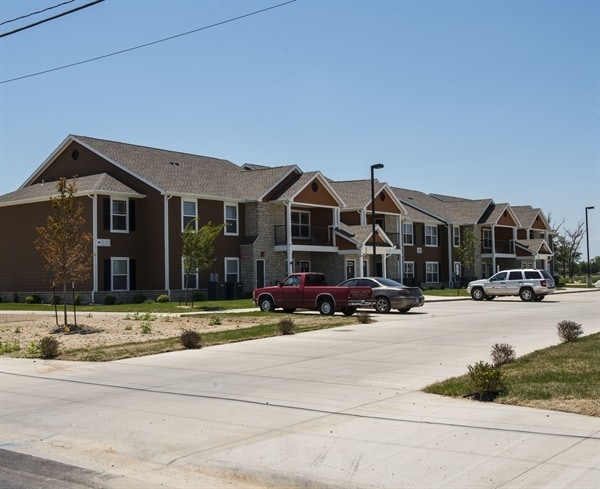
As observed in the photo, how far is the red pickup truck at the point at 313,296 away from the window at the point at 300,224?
1685 centimetres

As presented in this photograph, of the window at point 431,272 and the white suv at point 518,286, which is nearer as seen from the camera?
the white suv at point 518,286

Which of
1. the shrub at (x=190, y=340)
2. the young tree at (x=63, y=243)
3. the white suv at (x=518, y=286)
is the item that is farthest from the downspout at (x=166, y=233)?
the shrub at (x=190, y=340)

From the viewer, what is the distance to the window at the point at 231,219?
4312 centimetres

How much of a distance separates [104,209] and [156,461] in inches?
1273

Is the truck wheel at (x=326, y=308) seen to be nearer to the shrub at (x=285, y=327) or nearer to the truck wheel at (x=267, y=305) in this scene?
the truck wheel at (x=267, y=305)

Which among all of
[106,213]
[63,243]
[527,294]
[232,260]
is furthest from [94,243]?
[527,294]

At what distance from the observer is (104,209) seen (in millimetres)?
38656

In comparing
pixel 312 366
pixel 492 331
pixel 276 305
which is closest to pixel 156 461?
pixel 312 366

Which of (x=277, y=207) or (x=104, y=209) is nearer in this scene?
(x=104, y=209)

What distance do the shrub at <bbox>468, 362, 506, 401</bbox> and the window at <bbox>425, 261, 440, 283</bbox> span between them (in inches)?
2103

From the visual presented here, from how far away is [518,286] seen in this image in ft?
131

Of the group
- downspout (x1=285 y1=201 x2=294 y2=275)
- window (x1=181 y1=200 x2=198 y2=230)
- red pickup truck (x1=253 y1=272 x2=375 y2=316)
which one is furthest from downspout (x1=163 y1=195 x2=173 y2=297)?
red pickup truck (x1=253 y1=272 x2=375 y2=316)

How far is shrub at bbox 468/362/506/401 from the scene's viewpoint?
1056cm

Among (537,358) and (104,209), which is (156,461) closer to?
(537,358)
